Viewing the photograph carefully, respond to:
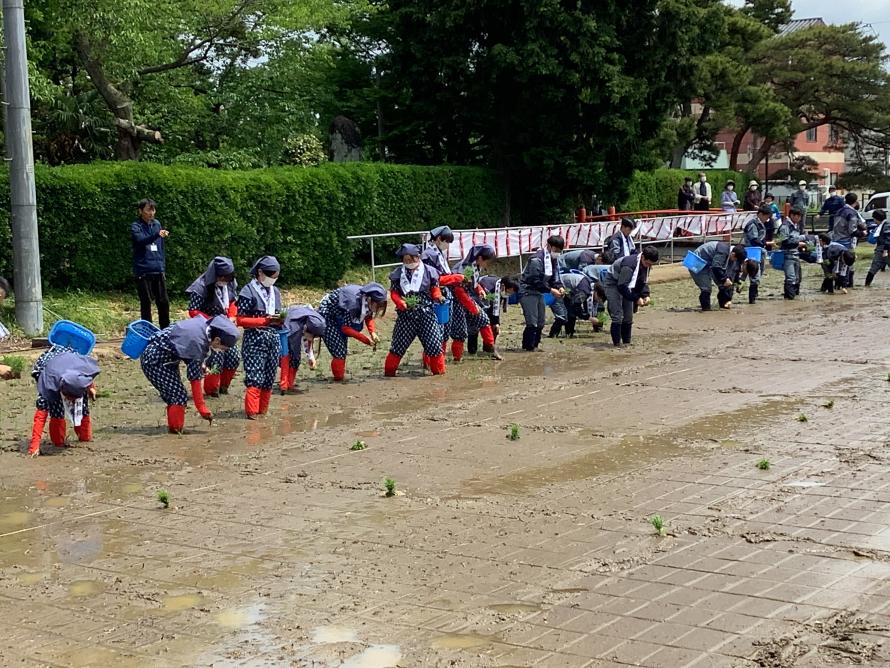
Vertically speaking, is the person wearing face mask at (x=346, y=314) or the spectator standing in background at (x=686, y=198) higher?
the spectator standing in background at (x=686, y=198)

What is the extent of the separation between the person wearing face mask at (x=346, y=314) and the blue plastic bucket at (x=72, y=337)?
3626 millimetres

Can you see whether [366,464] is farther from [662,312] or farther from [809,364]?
[662,312]

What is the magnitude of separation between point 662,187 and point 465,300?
2475cm

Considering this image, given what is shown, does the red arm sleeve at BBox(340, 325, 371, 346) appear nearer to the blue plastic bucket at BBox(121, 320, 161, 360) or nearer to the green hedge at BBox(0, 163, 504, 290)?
the blue plastic bucket at BBox(121, 320, 161, 360)

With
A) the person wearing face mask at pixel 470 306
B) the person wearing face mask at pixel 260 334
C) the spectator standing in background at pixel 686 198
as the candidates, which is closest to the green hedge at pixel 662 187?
the spectator standing in background at pixel 686 198

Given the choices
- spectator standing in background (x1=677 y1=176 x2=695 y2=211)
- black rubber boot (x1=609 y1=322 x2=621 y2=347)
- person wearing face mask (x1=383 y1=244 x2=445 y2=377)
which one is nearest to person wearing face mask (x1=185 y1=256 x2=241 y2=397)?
person wearing face mask (x1=383 y1=244 x2=445 y2=377)

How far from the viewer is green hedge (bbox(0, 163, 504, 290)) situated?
18484 mm

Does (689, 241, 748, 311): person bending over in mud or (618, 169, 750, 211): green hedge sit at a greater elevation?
(618, 169, 750, 211): green hedge

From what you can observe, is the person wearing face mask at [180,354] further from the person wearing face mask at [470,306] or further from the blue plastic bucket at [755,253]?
the blue plastic bucket at [755,253]

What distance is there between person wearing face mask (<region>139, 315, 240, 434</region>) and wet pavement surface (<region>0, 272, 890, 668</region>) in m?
0.32

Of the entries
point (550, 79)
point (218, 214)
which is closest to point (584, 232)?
point (550, 79)

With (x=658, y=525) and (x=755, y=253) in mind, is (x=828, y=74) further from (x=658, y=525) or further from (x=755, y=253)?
(x=658, y=525)

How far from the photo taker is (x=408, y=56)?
94.4 feet

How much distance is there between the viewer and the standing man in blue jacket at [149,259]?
1656 cm
